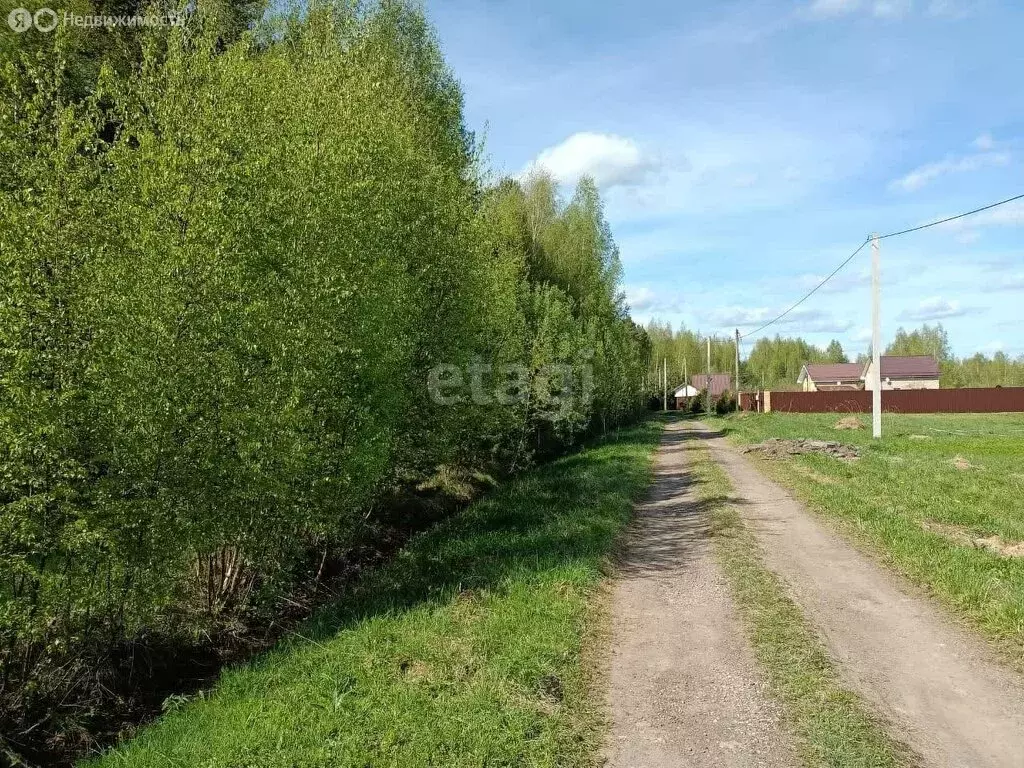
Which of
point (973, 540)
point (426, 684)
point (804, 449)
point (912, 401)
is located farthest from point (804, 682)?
point (912, 401)

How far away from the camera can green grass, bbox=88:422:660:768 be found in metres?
4.52

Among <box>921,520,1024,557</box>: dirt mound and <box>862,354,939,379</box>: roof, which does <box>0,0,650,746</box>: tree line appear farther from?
<box>862,354,939,379</box>: roof

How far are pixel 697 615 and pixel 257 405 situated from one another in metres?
Result: 5.00

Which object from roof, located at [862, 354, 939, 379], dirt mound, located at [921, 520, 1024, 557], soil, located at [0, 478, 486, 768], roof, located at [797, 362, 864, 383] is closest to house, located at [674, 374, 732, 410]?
roof, located at [797, 362, 864, 383]

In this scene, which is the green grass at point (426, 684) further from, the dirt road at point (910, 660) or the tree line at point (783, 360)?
the tree line at point (783, 360)

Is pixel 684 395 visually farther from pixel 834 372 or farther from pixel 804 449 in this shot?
pixel 804 449

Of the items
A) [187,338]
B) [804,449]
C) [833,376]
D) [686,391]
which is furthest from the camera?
[686,391]

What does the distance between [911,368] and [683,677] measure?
3601 inches

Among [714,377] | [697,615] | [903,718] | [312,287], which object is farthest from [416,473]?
[714,377]

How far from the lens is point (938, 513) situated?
35.7ft

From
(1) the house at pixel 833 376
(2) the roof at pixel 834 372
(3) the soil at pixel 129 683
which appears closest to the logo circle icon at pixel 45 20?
(3) the soil at pixel 129 683

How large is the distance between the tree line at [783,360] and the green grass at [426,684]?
290 feet

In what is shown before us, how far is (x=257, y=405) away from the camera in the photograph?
6.92 m

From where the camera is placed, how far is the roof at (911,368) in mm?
82062
